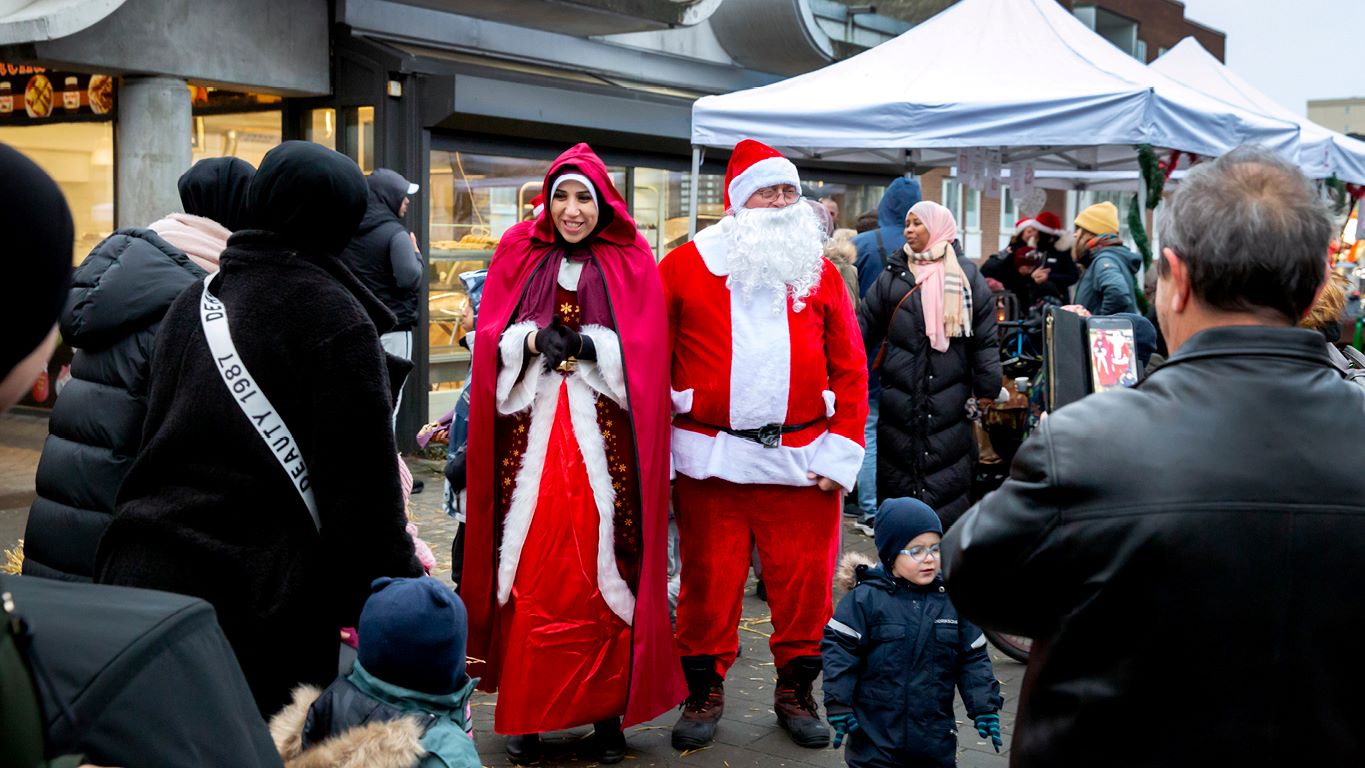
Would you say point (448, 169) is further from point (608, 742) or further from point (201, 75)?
point (608, 742)

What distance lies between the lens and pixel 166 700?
1184 millimetres

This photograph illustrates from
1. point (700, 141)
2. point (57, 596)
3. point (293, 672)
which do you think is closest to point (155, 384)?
point (293, 672)

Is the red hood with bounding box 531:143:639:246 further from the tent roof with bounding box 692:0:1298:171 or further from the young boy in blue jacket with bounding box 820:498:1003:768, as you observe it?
the tent roof with bounding box 692:0:1298:171

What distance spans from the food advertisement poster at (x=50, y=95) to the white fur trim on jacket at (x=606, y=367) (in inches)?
298

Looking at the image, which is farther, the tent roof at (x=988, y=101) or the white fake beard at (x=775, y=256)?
the tent roof at (x=988, y=101)

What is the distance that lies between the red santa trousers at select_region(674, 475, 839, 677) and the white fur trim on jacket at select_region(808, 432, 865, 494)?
0.35 feet

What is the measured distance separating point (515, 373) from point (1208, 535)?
308cm

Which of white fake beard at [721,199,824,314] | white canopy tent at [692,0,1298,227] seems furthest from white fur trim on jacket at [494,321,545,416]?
white canopy tent at [692,0,1298,227]

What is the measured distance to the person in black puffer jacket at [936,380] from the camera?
6.88 m

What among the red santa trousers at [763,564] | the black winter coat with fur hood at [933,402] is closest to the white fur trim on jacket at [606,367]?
the red santa trousers at [763,564]

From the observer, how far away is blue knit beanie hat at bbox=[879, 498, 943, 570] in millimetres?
3838

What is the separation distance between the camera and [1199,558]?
184cm

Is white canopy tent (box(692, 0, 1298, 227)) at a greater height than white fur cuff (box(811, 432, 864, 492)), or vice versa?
white canopy tent (box(692, 0, 1298, 227))

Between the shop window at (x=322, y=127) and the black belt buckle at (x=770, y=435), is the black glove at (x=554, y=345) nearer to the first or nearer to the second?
the black belt buckle at (x=770, y=435)
